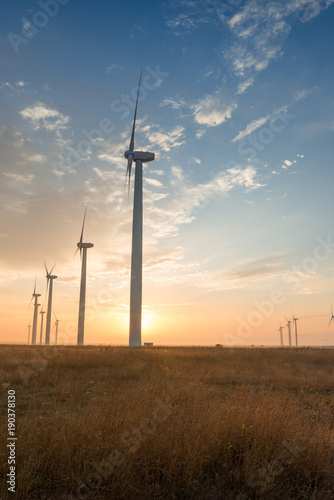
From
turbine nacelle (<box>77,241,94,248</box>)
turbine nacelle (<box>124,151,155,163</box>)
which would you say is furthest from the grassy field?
turbine nacelle (<box>77,241,94,248</box>)

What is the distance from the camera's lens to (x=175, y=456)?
5660 millimetres

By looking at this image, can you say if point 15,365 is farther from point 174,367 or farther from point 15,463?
point 15,463

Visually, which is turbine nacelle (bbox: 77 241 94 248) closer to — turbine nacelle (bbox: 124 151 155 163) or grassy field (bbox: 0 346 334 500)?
turbine nacelle (bbox: 124 151 155 163)

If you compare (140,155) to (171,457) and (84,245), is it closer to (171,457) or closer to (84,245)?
(84,245)

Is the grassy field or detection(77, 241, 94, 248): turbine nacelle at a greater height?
detection(77, 241, 94, 248): turbine nacelle

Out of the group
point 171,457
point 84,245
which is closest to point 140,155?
point 84,245

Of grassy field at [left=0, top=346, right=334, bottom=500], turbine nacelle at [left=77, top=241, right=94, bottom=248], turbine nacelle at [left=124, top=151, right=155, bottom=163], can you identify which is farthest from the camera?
turbine nacelle at [left=77, top=241, right=94, bottom=248]

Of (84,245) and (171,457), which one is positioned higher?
(84,245)

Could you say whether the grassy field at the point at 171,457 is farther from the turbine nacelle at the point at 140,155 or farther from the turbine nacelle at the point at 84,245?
the turbine nacelle at the point at 84,245

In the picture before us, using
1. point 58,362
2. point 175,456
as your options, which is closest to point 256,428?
point 175,456

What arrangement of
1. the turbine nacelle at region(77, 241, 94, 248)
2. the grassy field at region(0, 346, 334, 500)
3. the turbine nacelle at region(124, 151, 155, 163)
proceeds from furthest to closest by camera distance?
the turbine nacelle at region(77, 241, 94, 248), the turbine nacelle at region(124, 151, 155, 163), the grassy field at region(0, 346, 334, 500)

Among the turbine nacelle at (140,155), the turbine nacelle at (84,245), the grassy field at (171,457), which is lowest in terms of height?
the grassy field at (171,457)

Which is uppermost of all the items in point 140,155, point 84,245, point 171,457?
point 140,155

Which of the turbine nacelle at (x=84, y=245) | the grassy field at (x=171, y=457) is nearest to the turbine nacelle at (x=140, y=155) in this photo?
the turbine nacelle at (x=84, y=245)
